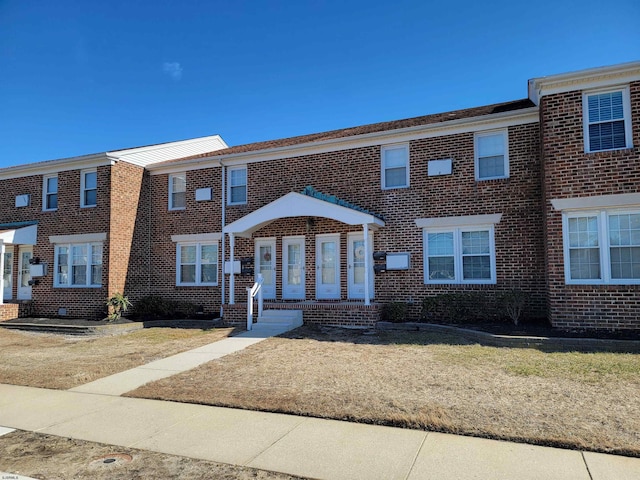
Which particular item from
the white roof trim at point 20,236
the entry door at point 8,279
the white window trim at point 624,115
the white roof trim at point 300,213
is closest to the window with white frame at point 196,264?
the white roof trim at point 300,213

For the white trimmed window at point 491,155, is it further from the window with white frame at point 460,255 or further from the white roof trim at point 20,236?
the white roof trim at point 20,236

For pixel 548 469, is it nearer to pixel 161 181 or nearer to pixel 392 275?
pixel 392 275

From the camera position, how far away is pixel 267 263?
50.1 ft

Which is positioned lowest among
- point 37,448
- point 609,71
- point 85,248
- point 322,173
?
point 37,448

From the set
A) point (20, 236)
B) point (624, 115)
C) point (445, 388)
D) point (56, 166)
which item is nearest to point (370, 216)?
point (624, 115)

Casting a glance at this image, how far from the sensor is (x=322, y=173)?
47.9 ft

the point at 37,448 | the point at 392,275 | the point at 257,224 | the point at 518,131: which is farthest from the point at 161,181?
the point at 37,448

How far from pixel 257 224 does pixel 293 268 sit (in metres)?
2.07

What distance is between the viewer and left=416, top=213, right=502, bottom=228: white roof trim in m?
12.3

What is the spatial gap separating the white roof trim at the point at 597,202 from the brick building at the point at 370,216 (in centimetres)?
3

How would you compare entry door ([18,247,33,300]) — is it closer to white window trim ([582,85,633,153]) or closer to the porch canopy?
the porch canopy

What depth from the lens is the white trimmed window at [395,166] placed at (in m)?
13.7

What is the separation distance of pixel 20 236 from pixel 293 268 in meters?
10.2

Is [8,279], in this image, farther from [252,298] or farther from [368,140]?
[368,140]
